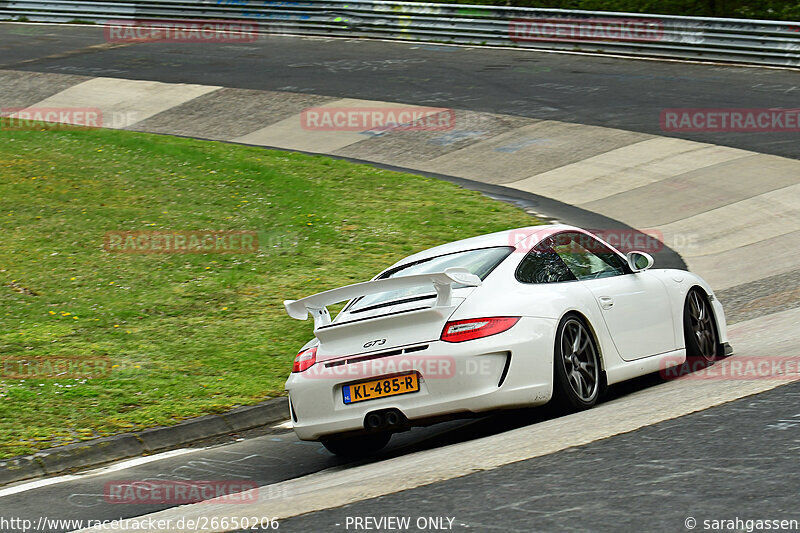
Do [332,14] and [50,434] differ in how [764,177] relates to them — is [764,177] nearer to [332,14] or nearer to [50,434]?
[50,434]

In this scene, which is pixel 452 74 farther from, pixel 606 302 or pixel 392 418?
pixel 392 418

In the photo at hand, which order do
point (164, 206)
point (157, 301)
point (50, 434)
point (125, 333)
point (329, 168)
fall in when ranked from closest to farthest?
point (50, 434) < point (125, 333) < point (157, 301) < point (164, 206) < point (329, 168)

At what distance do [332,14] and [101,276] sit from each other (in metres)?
18.8

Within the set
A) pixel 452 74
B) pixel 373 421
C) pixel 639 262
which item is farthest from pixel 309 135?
pixel 373 421

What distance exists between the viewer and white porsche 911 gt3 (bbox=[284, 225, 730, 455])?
6391 millimetres

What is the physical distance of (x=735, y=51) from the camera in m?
23.3

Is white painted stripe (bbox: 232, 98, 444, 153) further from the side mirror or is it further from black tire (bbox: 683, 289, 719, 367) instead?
the side mirror

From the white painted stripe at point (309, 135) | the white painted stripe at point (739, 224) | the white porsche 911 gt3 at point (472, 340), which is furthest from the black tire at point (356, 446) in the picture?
the white painted stripe at point (309, 135)

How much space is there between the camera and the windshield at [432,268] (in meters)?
6.96

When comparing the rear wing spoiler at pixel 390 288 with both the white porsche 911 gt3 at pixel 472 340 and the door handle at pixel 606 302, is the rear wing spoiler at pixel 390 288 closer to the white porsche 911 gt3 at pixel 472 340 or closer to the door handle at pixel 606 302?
the white porsche 911 gt3 at pixel 472 340

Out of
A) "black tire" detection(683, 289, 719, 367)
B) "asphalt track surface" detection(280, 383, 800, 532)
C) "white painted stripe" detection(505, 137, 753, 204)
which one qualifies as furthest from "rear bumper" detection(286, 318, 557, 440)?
"white painted stripe" detection(505, 137, 753, 204)

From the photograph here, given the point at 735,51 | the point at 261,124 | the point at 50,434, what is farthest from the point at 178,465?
the point at 735,51

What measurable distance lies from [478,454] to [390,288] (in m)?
1.33

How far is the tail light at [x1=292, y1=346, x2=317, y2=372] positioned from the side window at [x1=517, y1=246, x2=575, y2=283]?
1428mm
